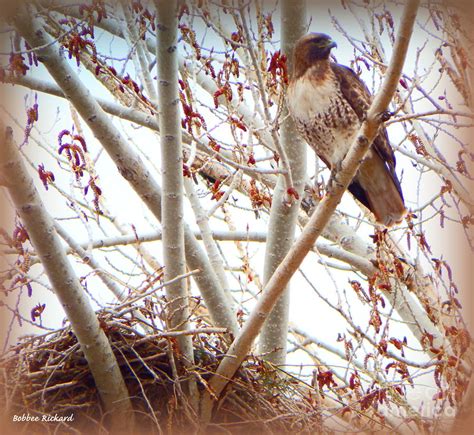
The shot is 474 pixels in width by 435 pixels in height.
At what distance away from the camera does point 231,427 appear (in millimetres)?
3055

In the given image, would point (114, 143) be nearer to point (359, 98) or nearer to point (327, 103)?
point (327, 103)

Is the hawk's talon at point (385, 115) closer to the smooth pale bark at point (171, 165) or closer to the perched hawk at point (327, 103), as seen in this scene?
the smooth pale bark at point (171, 165)

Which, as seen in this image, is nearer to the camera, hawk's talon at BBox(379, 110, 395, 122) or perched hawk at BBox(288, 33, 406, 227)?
→ hawk's talon at BBox(379, 110, 395, 122)

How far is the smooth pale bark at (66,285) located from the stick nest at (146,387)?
8cm

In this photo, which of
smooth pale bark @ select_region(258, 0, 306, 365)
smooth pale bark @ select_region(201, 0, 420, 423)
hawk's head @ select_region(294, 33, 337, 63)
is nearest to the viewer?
smooth pale bark @ select_region(201, 0, 420, 423)

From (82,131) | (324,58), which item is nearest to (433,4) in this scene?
(324,58)

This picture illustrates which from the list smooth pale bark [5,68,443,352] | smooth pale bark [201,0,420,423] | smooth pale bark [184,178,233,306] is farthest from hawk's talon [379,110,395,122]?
smooth pale bark [184,178,233,306]

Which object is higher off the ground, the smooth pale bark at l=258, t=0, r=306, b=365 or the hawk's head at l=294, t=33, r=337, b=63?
the hawk's head at l=294, t=33, r=337, b=63

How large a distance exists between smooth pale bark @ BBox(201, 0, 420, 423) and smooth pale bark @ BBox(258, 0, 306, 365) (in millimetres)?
409

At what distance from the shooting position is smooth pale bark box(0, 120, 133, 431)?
2373mm

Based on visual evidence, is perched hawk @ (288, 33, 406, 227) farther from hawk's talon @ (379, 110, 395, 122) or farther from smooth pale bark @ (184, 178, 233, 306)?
hawk's talon @ (379, 110, 395, 122)

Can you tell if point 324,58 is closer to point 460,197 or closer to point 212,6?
point 212,6

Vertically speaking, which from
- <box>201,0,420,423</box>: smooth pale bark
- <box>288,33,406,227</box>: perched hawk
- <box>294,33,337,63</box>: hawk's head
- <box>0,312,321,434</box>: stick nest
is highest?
<box>294,33,337,63</box>: hawk's head

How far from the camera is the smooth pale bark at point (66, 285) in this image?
237 cm
